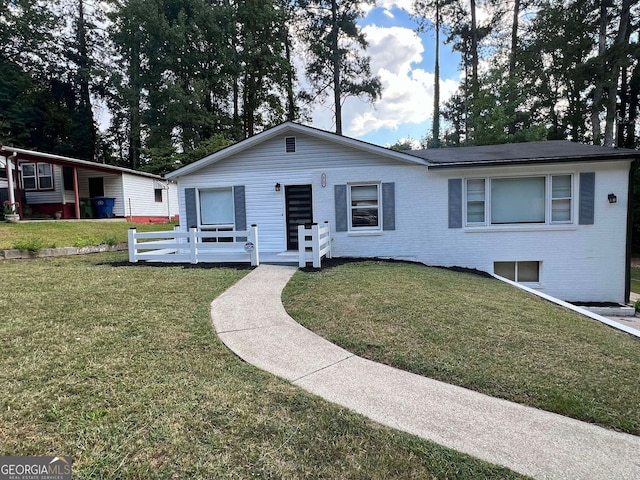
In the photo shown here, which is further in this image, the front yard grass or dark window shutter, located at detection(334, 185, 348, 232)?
dark window shutter, located at detection(334, 185, 348, 232)

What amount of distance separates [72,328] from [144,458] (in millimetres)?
2721

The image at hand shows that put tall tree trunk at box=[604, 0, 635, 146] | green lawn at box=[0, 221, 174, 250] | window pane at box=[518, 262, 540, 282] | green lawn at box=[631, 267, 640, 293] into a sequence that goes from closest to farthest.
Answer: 1. window pane at box=[518, 262, 540, 282]
2. green lawn at box=[0, 221, 174, 250]
3. green lawn at box=[631, 267, 640, 293]
4. tall tree trunk at box=[604, 0, 635, 146]

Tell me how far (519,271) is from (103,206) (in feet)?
63.6

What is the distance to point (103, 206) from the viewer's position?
18.8 metres

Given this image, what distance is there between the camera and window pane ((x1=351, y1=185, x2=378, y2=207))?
392 inches

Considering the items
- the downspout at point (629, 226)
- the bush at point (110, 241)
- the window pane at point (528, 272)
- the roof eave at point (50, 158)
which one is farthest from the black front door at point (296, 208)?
the roof eave at point (50, 158)

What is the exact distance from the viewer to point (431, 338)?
4.12 metres

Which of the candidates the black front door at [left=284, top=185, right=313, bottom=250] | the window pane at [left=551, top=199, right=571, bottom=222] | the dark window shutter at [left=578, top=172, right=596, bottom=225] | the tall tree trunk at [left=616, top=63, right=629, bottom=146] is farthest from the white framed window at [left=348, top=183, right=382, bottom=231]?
the tall tree trunk at [left=616, top=63, right=629, bottom=146]

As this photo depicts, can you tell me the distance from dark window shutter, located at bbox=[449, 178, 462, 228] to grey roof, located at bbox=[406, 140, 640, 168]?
0.54 m

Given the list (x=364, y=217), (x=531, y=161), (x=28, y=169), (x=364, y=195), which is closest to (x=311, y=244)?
(x=364, y=217)

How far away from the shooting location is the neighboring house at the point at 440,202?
29.3ft

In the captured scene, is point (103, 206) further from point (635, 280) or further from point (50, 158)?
point (635, 280)

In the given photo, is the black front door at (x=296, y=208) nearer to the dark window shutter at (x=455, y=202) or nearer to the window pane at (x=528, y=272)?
the dark window shutter at (x=455, y=202)

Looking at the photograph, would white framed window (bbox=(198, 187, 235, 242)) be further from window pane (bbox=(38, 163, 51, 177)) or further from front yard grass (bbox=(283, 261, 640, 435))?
window pane (bbox=(38, 163, 51, 177))
